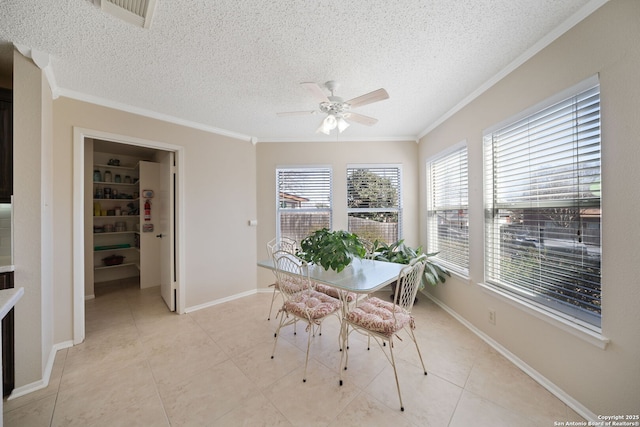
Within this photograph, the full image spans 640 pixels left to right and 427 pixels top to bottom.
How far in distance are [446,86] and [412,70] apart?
515 mm

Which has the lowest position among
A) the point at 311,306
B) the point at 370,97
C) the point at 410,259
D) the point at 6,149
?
the point at 311,306

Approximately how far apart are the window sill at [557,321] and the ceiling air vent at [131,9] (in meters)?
3.26

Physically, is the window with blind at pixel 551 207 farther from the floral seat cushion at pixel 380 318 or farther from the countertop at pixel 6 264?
the countertop at pixel 6 264

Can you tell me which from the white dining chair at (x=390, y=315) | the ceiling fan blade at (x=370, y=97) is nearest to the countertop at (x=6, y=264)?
the white dining chair at (x=390, y=315)

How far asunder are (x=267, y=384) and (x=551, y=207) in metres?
2.50

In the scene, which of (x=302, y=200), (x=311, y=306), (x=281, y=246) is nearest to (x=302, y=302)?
(x=311, y=306)

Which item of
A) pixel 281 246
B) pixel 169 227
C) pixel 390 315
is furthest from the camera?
pixel 281 246

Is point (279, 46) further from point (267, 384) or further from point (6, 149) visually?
point (267, 384)

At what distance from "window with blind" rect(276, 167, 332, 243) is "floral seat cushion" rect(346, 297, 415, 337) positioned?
1930mm

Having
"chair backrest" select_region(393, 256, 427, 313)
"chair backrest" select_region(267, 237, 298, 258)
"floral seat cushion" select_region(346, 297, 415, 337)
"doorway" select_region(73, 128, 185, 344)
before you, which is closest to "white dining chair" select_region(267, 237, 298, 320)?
"chair backrest" select_region(267, 237, 298, 258)

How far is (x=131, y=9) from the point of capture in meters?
1.37

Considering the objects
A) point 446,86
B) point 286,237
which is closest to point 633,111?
point 446,86

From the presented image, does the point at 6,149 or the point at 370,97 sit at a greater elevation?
the point at 370,97

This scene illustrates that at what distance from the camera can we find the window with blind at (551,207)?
4.74 ft
